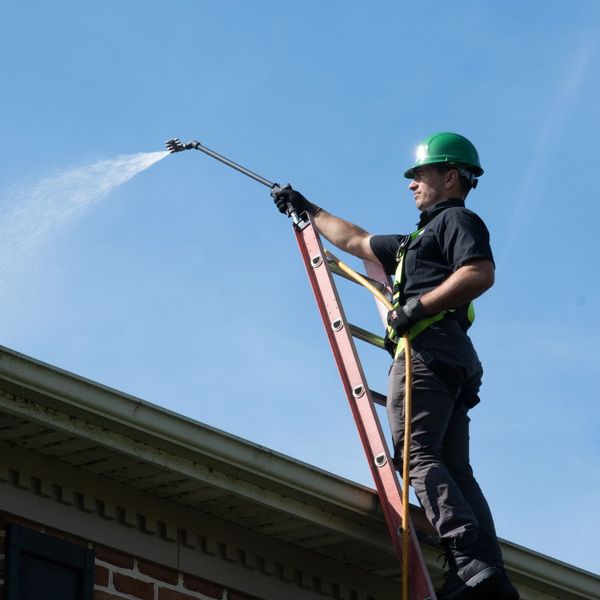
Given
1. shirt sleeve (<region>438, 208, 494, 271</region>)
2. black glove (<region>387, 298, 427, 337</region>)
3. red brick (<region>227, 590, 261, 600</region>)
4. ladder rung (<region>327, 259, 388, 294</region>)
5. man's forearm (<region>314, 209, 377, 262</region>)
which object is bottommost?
red brick (<region>227, 590, 261, 600</region>)

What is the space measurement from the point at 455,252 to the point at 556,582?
2.07 metres

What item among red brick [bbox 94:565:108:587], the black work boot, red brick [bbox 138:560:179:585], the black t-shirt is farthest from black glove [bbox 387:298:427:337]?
red brick [bbox 94:565:108:587]

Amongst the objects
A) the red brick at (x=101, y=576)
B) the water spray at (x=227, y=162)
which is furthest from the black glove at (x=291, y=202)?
the red brick at (x=101, y=576)

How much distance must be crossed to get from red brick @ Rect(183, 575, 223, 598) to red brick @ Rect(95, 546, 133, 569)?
35 cm

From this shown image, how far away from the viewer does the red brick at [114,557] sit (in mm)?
8078

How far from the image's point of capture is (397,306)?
8.98m

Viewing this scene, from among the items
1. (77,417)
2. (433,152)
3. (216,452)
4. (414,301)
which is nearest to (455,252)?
(414,301)

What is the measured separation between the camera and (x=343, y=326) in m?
9.12

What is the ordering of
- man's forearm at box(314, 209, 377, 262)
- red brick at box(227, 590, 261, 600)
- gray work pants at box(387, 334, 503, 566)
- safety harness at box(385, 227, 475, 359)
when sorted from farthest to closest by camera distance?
man's forearm at box(314, 209, 377, 262) → safety harness at box(385, 227, 475, 359) → red brick at box(227, 590, 261, 600) → gray work pants at box(387, 334, 503, 566)

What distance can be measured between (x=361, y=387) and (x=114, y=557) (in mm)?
1660

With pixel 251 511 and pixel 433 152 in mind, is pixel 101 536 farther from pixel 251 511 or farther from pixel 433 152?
pixel 433 152

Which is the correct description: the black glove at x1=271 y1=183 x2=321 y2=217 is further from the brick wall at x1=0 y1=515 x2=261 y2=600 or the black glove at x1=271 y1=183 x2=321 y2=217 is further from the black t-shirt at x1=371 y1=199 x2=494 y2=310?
the brick wall at x1=0 y1=515 x2=261 y2=600

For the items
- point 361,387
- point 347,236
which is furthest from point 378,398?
point 347,236

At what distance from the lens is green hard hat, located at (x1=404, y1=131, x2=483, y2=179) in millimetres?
9633
